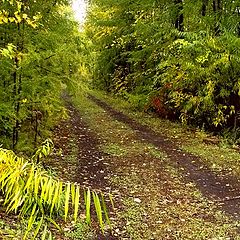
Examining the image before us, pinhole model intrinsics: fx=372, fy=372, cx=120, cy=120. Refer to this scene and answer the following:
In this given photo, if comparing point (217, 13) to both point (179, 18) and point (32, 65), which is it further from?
point (32, 65)

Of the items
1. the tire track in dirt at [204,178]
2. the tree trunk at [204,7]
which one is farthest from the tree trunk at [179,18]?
the tire track in dirt at [204,178]

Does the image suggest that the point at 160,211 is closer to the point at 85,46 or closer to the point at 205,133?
the point at 85,46

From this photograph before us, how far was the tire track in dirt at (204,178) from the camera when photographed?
619 cm

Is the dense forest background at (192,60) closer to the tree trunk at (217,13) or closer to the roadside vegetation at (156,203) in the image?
the tree trunk at (217,13)

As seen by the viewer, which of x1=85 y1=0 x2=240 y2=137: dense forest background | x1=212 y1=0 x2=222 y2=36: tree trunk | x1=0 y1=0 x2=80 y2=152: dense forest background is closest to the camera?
x1=0 y1=0 x2=80 y2=152: dense forest background

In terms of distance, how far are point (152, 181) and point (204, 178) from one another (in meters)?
1.07

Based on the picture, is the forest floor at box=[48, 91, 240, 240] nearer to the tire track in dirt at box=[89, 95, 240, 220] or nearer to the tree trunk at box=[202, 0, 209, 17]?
the tire track in dirt at box=[89, 95, 240, 220]

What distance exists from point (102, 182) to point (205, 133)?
545cm

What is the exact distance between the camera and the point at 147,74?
55.2 ft

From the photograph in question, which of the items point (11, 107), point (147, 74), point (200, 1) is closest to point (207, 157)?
point (11, 107)

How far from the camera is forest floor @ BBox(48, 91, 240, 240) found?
5176 millimetres

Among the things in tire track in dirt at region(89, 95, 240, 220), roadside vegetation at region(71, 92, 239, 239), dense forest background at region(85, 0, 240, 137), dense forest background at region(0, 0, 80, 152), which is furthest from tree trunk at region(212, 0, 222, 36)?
dense forest background at region(0, 0, 80, 152)

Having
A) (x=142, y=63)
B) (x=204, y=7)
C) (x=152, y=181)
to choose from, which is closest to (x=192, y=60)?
(x=204, y=7)

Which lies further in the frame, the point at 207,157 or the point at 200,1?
the point at 200,1
